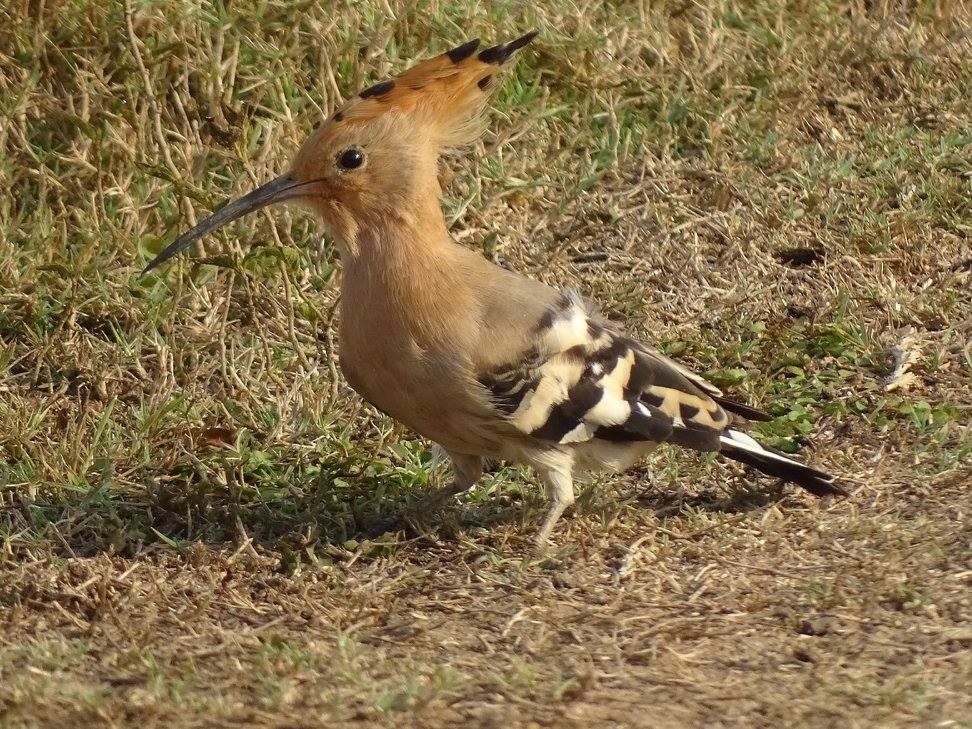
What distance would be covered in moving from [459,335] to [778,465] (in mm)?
795

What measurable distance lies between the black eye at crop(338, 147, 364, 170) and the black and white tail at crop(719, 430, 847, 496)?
978 mm

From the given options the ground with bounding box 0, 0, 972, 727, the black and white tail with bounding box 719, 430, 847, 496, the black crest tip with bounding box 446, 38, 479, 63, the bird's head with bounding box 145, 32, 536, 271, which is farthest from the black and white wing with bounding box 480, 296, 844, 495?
the black crest tip with bounding box 446, 38, 479, 63

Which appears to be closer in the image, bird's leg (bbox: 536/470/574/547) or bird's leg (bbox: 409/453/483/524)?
bird's leg (bbox: 536/470/574/547)

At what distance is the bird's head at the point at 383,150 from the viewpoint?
127 inches

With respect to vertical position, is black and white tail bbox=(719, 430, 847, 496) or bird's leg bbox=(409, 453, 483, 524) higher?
black and white tail bbox=(719, 430, 847, 496)

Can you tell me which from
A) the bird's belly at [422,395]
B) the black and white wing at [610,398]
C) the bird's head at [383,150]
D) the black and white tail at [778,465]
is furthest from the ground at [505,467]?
the bird's head at [383,150]

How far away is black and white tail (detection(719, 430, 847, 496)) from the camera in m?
3.36

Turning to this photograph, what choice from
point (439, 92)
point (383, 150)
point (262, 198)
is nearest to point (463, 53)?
point (439, 92)

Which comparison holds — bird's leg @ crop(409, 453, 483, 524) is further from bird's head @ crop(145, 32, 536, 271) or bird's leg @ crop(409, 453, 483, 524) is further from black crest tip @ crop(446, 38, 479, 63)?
black crest tip @ crop(446, 38, 479, 63)

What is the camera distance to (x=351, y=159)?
10.6 ft

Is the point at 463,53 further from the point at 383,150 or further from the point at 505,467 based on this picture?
the point at 505,467

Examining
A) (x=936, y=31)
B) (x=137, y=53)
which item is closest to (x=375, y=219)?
(x=137, y=53)

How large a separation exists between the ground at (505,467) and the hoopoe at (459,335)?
0.62 ft

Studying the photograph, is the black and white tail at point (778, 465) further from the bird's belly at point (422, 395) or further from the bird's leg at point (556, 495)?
the bird's belly at point (422, 395)
